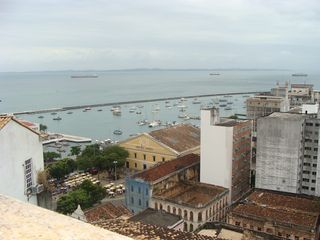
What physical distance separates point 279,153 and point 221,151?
4376 mm

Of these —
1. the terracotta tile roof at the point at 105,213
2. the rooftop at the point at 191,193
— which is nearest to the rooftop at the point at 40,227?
the terracotta tile roof at the point at 105,213

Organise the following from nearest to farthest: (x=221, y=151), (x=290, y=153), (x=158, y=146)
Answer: (x=290, y=153) < (x=221, y=151) < (x=158, y=146)

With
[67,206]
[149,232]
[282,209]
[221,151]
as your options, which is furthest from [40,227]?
[221,151]

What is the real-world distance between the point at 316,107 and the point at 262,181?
821 centimetres

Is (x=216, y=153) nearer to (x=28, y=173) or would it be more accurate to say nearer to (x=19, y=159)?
(x=28, y=173)

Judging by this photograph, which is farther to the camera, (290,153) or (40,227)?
(290,153)

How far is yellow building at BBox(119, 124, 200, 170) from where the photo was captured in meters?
36.5

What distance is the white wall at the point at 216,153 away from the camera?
89.8ft

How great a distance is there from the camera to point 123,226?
11195 mm

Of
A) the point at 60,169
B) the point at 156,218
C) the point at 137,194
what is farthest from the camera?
the point at 60,169

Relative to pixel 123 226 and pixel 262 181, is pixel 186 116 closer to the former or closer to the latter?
pixel 262 181

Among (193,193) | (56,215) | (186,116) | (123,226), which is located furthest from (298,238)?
(186,116)

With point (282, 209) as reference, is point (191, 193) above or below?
below

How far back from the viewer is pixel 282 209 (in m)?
21.7
